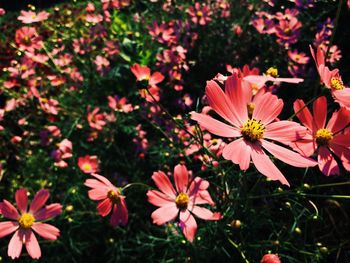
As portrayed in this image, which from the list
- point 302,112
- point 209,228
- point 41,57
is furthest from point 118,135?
point 302,112

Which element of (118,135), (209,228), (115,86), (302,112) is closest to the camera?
(302,112)

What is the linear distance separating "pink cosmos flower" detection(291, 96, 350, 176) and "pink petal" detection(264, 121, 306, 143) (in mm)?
23

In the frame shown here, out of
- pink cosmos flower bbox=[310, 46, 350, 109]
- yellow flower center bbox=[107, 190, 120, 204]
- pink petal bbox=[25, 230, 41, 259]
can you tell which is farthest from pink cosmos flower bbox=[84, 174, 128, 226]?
pink cosmos flower bbox=[310, 46, 350, 109]

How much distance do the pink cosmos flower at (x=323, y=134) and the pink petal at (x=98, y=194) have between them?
0.51 m

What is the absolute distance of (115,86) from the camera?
2336mm

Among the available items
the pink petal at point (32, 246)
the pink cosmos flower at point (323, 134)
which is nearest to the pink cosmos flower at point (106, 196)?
the pink petal at point (32, 246)

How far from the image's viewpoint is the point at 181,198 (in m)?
1.06

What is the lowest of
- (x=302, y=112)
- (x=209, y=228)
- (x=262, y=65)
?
(x=209, y=228)

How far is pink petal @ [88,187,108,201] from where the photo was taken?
924 millimetres

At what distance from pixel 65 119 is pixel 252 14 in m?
1.41

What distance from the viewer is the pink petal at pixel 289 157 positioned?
0.76 meters

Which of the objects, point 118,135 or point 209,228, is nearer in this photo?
point 209,228

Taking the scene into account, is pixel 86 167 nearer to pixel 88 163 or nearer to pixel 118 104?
pixel 88 163

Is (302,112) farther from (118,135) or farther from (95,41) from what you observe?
(95,41)
